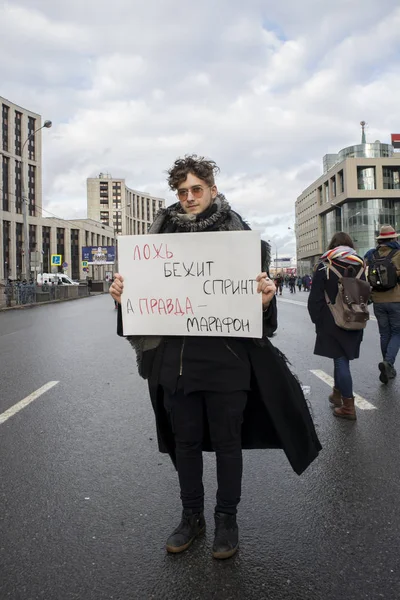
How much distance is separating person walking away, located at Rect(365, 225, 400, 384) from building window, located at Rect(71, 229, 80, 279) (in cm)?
10792

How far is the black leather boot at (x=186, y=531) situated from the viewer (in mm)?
2359

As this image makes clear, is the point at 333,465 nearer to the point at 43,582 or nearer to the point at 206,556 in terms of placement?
the point at 206,556

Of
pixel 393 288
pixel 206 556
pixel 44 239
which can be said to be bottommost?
pixel 206 556

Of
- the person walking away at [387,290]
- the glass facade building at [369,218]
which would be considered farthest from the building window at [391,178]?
the person walking away at [387,290]

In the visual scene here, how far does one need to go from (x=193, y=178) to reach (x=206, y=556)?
1.88 metres

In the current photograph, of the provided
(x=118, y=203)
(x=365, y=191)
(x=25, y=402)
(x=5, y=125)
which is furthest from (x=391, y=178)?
(x=118, y=203)

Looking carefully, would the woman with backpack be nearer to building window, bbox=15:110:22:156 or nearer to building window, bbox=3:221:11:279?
building window, bbox=3:221:11:279

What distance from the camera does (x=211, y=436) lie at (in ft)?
8.04

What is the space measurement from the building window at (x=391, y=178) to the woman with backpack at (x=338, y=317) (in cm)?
8400

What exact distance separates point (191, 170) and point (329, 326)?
2694mm

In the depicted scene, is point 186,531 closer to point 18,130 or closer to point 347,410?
point 347,410

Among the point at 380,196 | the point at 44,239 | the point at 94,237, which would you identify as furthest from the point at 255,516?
the point at 94,237

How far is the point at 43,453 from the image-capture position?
3.74 m

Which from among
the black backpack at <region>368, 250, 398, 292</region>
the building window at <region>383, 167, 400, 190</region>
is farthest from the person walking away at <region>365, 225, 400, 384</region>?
the building window at <region>383, 167, 400, 190</region>
